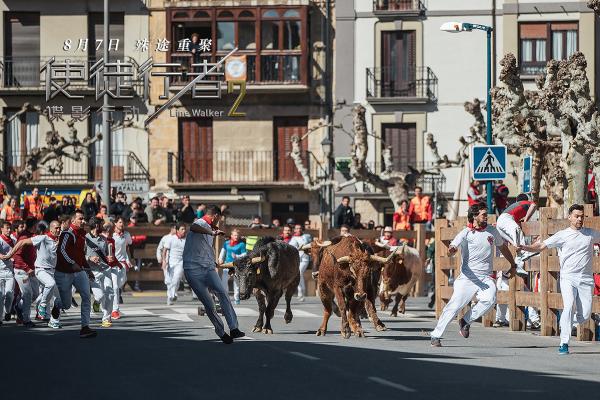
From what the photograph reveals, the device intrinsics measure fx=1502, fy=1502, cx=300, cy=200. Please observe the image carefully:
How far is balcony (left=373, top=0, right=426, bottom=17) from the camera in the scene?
53406 millimetres

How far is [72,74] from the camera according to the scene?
177 feet

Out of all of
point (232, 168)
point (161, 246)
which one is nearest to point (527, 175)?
point (161, 246)

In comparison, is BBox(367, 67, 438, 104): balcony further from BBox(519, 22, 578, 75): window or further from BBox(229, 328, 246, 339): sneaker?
BBox(229, 328, 246, 339): sneaker

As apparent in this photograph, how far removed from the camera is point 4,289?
1044 inches

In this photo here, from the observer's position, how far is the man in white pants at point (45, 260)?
84.8 ft

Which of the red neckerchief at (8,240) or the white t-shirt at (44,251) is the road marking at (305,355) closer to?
the white t-shirt at (44,251)

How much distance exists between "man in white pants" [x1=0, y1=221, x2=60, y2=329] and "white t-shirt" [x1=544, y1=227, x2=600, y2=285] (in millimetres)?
9901

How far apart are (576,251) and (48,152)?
33873 millimetres

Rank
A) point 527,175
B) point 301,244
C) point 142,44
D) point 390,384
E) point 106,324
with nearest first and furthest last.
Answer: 1. point 390,384
2. point 106,324
3. point 527,175
4. point 301,244
5. point 142,44

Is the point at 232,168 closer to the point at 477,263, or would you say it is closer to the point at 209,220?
the point at 209,220

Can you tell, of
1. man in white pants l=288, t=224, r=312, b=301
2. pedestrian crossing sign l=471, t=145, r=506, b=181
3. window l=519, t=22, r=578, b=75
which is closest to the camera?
pedestrian crossing sign l=471, t=145, r=506, b=181


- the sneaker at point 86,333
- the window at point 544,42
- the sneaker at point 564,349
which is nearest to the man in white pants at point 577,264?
the sneaker at point 564,349

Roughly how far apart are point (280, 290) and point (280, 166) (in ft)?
101

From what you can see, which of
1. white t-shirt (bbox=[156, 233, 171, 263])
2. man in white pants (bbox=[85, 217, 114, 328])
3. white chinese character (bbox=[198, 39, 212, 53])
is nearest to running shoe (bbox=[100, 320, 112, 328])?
man in white pants (bbox=[85, 217, 114, 328])
